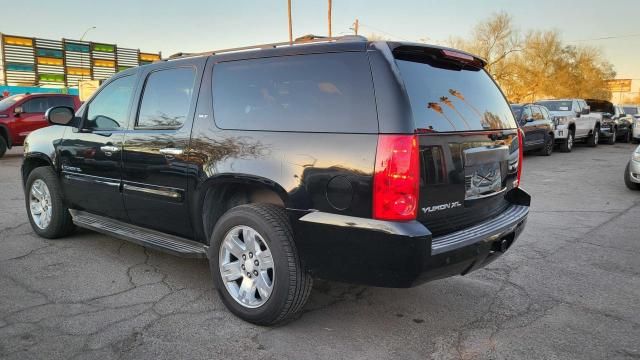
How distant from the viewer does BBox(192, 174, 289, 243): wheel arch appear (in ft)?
10.9

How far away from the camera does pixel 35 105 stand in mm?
13961

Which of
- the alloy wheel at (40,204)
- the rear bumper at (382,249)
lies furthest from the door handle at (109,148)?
the rear bumper at (382,249)

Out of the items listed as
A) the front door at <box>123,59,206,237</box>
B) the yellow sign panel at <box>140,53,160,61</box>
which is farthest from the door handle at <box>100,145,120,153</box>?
the yellow sign panel at <box>140,53,160,61</box>

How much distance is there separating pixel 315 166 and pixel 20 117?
546 inches

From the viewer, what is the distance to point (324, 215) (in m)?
2.76

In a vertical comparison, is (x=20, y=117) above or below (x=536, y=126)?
above

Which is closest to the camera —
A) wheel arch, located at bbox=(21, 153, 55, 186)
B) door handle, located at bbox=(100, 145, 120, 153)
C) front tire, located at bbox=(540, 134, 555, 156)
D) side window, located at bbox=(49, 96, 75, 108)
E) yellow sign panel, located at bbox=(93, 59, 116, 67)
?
door handle, located at bbox=(100, 145, 120, 153)

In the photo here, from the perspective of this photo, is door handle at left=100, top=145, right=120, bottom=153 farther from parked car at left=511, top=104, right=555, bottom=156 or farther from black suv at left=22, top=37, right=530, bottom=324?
parked car at left=511, top=104, right=555, bottom=156

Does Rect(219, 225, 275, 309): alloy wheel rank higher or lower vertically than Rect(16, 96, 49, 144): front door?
lower

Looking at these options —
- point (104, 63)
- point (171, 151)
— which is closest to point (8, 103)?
point (171, 151)

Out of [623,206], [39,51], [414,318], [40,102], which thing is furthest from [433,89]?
[39,51]

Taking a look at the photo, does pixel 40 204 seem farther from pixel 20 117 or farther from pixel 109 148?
pixel 20 117

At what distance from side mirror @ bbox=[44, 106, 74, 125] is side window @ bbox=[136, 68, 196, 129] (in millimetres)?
1145

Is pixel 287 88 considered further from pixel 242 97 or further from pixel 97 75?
pixel 97 75
